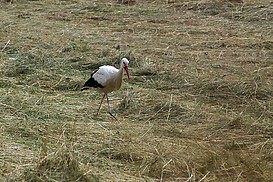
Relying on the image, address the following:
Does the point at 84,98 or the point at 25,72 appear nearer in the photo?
the point at 84,98

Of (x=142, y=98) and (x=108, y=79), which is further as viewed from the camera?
(x=142, y=98)

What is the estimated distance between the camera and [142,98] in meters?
6.66

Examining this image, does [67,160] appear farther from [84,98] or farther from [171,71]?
[171,71]

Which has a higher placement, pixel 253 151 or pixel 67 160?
pixel 67 160

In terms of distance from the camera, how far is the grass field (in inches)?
185

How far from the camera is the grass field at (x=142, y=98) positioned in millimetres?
4691

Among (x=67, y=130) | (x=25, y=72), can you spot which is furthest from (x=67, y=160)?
(x=25, y=72)

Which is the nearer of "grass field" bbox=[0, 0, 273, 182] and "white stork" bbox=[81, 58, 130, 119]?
"grass field" bbox=[0, 0, 273, 182]

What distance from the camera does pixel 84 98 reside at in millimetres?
6762


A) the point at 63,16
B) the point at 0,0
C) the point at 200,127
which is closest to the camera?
the point at 200,127

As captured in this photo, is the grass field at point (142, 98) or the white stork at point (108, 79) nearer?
the grass field at point (142, 98)

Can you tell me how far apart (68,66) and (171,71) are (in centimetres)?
137

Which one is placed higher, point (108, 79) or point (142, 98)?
point (108, 79)

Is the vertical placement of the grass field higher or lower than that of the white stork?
lower
